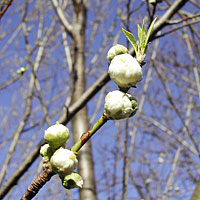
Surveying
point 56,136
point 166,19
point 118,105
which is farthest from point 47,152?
point 166,19

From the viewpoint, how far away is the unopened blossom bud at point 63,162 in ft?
1.81

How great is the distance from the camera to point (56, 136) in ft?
1.93

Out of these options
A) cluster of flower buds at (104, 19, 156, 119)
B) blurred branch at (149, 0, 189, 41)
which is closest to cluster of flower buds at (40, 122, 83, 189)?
cluster of flower buds at (104, 19, 156, 119)

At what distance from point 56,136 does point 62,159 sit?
0.06 m

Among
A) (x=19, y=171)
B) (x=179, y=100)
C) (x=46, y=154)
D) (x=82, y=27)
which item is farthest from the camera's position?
(x=179, y=100)

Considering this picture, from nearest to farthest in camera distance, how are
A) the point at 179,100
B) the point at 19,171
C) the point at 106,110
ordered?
1. the point at 106,110
2. the point at 19,171
3. the point at 179,100

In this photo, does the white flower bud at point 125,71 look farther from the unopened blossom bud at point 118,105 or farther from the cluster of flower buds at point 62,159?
the cluster of flower buds at point 62,159

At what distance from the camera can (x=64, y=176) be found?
58 centimetres

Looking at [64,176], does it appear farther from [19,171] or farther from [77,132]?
[77,132]

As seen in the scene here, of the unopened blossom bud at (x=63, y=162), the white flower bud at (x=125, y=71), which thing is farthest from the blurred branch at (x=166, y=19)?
the unopened blossom bud at (x=63, y=162)

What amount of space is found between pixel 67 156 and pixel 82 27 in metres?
2.44

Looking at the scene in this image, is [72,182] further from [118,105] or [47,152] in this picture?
[118,105]

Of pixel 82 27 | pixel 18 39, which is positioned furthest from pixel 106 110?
pixel 18 39

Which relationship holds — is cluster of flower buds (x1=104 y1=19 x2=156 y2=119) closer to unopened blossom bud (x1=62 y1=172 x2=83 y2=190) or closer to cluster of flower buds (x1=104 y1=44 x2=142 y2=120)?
cluster of flower buds (x1=104 y1=44 x2=142 y2=120)
